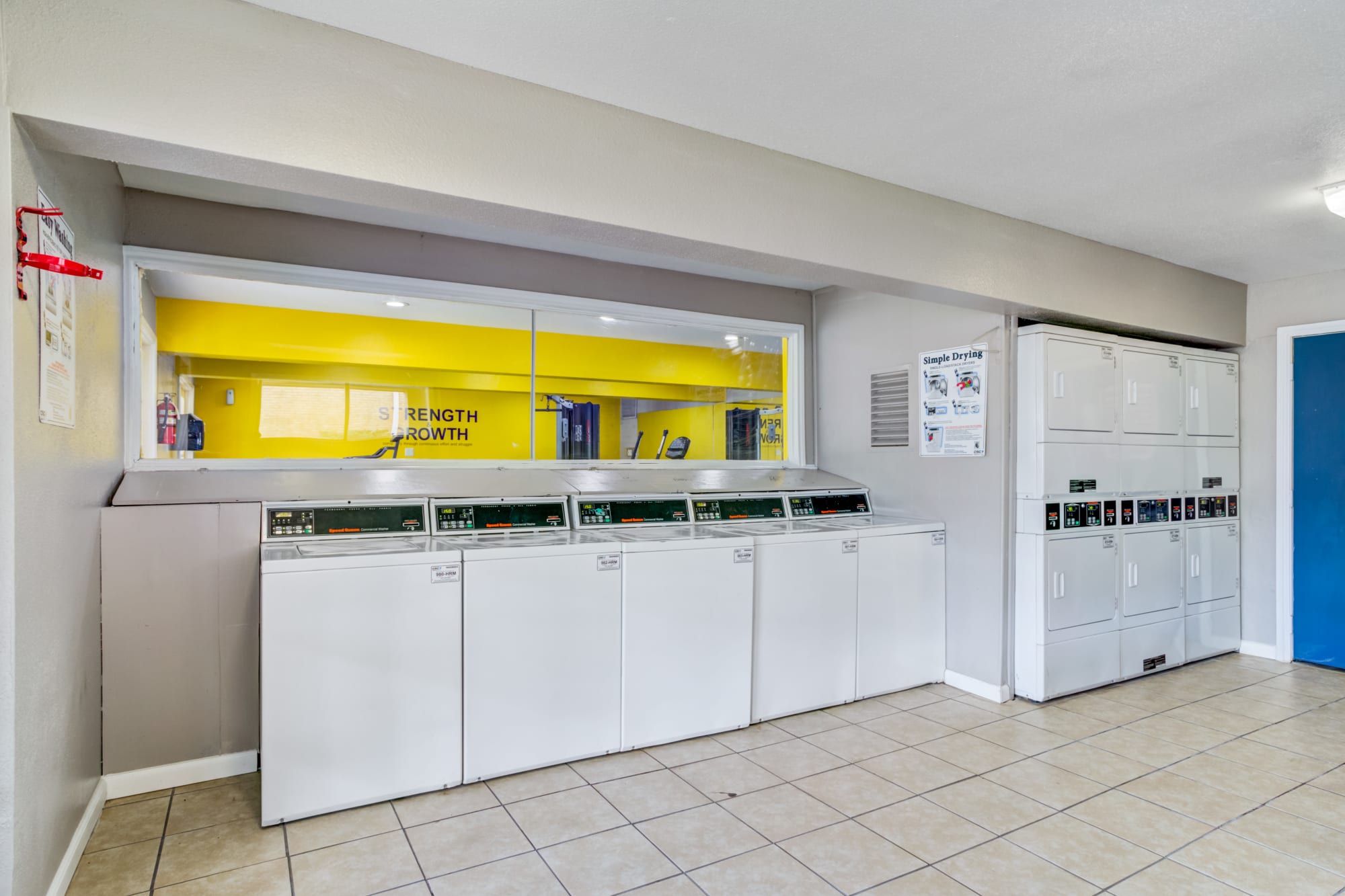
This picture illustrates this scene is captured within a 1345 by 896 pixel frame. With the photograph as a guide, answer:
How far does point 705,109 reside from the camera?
2.48 metres

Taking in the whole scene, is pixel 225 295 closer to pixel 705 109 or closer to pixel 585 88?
pixel 585 88

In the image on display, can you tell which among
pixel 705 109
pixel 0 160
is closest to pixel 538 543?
pixel 705 109

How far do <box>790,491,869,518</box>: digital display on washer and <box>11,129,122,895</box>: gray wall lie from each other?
3390 millimetres

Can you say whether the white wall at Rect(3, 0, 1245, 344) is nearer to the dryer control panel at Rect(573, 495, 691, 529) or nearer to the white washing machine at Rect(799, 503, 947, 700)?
the white washing machine at Rect(799, 503, 947, 700)

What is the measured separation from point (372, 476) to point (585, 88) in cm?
211

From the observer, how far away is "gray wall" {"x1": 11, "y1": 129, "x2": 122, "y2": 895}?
5.81ft

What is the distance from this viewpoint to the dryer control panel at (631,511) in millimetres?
3732

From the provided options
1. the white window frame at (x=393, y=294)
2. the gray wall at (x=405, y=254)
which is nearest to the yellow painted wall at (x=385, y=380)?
the white window frame at (x=393, y=294)

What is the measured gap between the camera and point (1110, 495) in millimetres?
4184

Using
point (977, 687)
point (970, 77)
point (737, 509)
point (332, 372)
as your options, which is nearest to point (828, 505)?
point (737, 509)

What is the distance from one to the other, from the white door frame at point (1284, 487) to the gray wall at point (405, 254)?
352 cm

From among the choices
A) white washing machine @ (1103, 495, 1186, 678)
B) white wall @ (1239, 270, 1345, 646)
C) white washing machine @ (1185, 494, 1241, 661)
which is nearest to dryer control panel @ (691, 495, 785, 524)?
white washing machine @ (1103, 495, 1186, 678)

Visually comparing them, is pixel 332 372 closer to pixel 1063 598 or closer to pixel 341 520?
pixel 341 520

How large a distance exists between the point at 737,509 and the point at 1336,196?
3112 mm
